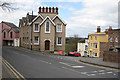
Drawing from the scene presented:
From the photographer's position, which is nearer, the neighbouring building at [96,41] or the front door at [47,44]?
the front door at [47,44]

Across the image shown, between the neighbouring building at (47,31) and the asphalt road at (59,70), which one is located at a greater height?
the neighbouring building at (47,31)

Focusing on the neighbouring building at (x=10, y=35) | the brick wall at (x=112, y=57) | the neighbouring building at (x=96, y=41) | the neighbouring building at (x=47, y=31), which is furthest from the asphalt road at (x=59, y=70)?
the neighbouring building at (x=10, y=35)

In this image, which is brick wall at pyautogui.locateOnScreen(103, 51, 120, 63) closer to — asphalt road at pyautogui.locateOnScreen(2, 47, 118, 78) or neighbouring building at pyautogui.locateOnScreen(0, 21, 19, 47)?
asphalt road at pyautogui.locateOnScreen(2, 47, 118, 78)

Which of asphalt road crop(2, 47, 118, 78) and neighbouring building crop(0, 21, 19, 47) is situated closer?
asphalt road crop(2, 47, 118, 78)

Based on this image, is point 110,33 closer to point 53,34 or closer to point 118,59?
point 53,34

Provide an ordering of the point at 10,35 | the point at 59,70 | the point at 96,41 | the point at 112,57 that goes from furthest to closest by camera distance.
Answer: the point at 10,35 < the point at 96,41 < the point at 112,57 < the point at 59,70

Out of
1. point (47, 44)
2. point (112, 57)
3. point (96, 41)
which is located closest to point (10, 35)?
point (47, 44)

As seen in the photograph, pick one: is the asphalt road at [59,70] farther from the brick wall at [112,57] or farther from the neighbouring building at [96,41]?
the neighbouring building at [96,41]

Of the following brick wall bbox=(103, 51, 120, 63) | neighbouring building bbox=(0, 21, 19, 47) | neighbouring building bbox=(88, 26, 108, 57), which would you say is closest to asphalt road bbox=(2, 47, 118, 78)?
brick wall bbox=(103, 51, 120, 63)

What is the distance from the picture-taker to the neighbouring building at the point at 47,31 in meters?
37.0

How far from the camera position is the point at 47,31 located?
3731cm

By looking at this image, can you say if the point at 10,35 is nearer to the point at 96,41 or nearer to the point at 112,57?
the point at 96,41

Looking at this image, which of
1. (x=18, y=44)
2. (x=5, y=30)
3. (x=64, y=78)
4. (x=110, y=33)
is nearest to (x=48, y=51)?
(x=18, y=44)

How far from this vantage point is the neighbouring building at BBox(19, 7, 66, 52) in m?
37.0
